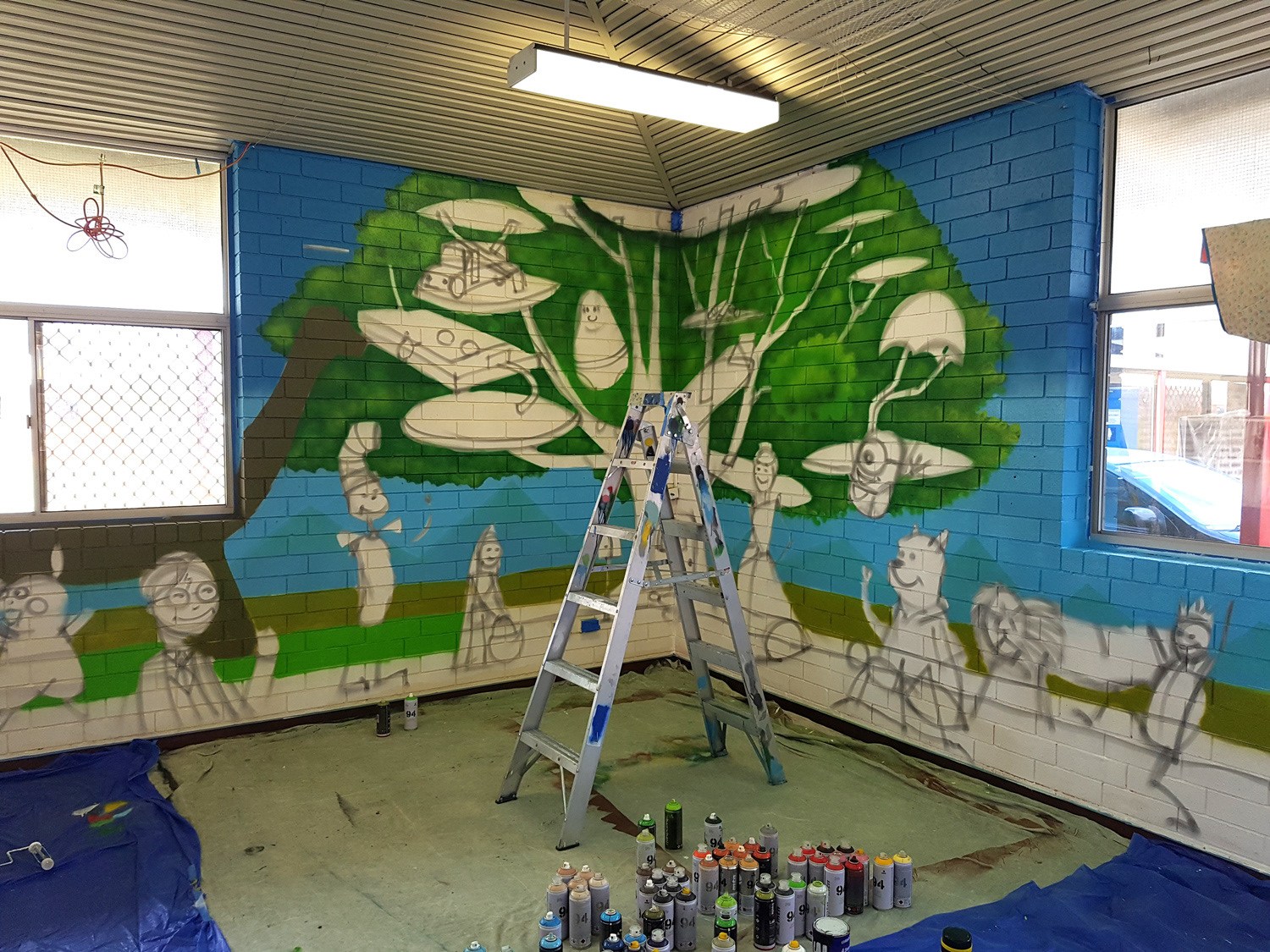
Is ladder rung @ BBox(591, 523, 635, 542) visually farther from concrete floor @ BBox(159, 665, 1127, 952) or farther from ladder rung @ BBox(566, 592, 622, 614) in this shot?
concrete floor @ BBox(159, 665, 1127, 952)

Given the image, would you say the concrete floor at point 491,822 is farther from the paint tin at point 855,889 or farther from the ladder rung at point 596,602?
the ladder rung at point 596,602

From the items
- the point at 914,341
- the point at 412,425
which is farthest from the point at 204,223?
the point at 914,341

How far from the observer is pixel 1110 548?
12.0 ft

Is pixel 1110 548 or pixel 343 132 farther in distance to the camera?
pixel 343 132

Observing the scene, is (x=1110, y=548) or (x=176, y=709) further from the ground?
(x=1110, y=548)

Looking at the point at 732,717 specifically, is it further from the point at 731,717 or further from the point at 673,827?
the point at 673,827

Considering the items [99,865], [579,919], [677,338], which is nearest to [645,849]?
[579,919]

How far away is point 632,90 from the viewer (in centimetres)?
351

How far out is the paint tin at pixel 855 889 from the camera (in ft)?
9.73

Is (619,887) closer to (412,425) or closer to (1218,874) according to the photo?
(1218,874)

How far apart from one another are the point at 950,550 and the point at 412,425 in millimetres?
3052

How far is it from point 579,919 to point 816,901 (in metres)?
0.79

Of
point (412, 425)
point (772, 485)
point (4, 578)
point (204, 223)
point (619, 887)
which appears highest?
point (204, 223)

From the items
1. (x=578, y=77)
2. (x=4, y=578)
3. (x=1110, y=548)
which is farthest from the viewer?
(x=4, y=578)
